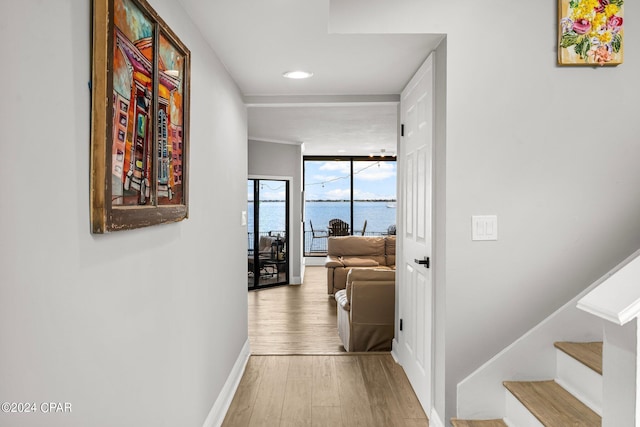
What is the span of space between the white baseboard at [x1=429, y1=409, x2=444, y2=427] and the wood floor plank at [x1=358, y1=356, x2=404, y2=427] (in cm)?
18

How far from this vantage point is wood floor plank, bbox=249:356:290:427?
2662mm

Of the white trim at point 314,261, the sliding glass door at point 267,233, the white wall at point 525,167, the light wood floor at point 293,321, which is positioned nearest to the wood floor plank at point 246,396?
the light wood floor at point 293,321

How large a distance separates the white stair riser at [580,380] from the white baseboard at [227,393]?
180 cm

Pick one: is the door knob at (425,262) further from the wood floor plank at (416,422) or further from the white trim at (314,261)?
the white trim at (314,261)

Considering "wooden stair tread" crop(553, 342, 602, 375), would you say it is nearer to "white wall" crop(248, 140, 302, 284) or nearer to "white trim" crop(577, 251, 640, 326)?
"white trim" crop(577, 251, 640, 326)

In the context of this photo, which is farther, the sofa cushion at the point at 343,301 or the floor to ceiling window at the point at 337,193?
the floor to ceiling window at the point at 337,193

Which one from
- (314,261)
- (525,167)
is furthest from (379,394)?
(314,261)

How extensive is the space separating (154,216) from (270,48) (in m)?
1.41

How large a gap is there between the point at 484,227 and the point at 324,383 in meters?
1.70

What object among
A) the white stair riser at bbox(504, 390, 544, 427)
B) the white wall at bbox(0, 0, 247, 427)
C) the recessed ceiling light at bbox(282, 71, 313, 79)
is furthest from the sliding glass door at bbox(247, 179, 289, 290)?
the white stair riser at bbox(504, 390, 544, 427)

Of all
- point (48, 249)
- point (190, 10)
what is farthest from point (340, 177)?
point (48, 249)

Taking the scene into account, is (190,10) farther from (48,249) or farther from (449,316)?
(449,316)

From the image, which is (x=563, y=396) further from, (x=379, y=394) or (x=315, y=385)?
(x=315, y=385)

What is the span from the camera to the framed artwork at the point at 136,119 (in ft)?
3.67
